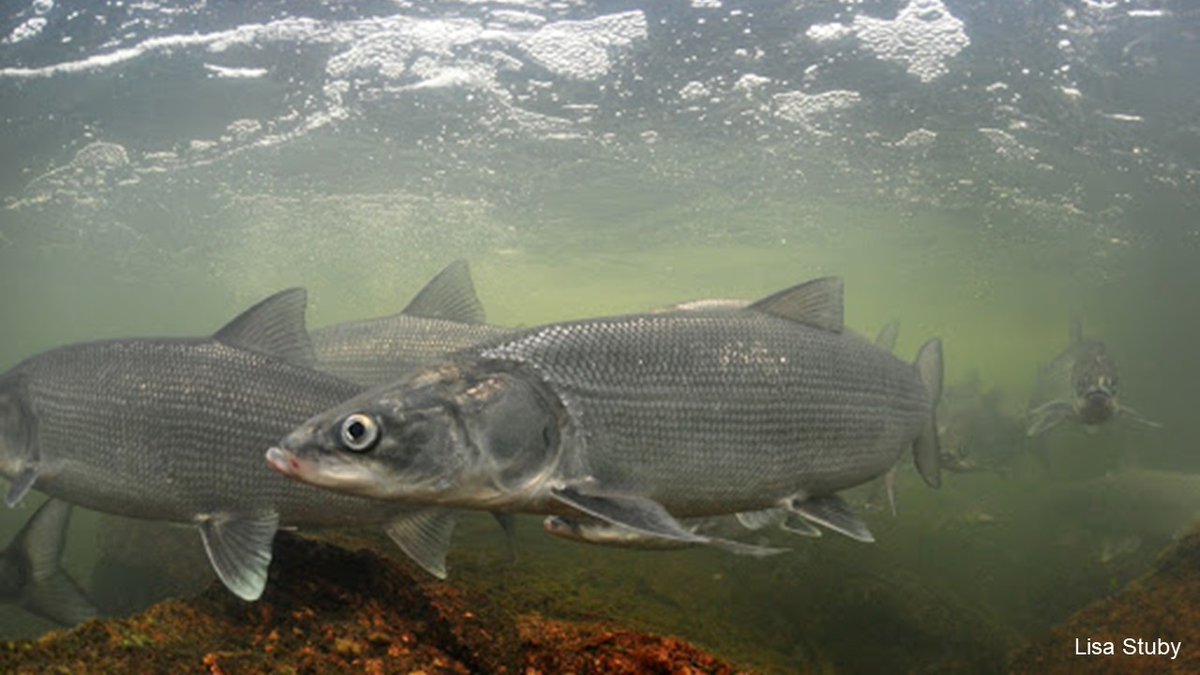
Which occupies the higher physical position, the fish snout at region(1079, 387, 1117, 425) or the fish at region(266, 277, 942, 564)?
the fish at region(266, 277, 942, 564)

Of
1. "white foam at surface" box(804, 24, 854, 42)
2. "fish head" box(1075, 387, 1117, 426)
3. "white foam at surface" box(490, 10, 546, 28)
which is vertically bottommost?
"fish head" box(1075, 387, 1117, 426)

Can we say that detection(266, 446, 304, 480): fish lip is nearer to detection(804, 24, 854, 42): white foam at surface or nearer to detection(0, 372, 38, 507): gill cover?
detection(0, 372, 38, 507): gill cover

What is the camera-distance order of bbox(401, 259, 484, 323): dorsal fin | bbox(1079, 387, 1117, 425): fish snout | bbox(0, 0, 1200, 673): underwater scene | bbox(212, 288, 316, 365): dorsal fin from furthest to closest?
bbox(1079, 387, 1117, 425): fish snout
bbox(401, 259, 484, 323): dorsal fin
bbox(212, 288, 316, 365): dorsal fin
bbox(0, 0, 1200, 673): underwater scene

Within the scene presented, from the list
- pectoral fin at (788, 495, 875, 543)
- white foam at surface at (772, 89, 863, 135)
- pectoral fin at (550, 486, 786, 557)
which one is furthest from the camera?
white foam at surface at (772, 89, 863, 135)

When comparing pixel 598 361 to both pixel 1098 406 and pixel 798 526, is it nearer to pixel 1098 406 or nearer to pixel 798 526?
pixel 798 526

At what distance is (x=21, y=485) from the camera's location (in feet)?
12.8

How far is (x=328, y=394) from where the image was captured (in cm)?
378

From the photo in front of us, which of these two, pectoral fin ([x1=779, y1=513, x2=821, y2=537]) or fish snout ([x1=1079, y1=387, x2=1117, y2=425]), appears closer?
pectoral fin ([x1=779, y1=513, x2=821, y2=537])

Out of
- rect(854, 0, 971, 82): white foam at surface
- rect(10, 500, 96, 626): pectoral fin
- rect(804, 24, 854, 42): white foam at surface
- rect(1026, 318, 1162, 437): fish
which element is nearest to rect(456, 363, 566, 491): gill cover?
rect(10, 500, 96, 626): pectoral fin

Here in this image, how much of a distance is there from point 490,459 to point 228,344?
89.9 inches

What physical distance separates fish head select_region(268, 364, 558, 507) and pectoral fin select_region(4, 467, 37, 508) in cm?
250

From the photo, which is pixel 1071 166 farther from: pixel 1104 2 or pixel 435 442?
pixel 435 442

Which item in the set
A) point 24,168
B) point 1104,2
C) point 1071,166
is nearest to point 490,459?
point 1104,2

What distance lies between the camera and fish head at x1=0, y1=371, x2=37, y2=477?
400cm
